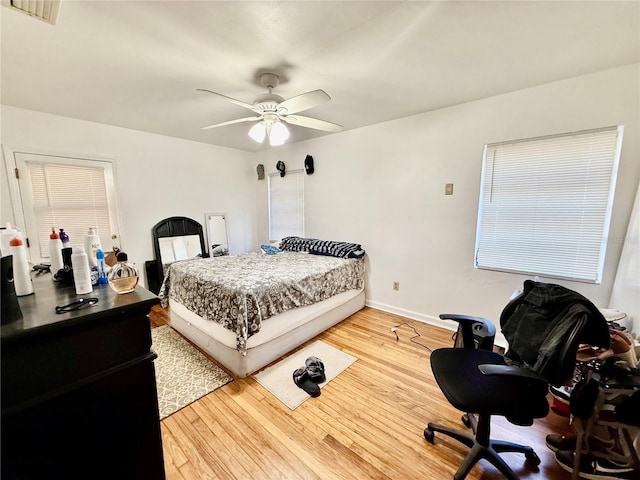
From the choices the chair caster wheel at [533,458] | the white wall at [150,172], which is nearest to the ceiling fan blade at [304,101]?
the chair caster wheel at [533,458]

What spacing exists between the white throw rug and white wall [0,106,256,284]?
2.69 meters

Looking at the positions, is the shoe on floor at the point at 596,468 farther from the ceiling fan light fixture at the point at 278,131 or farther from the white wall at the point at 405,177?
the ceiling fan light fixture at the point at 278,131

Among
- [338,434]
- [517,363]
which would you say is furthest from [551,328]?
[338,434]

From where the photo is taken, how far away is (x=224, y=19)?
1.47 m

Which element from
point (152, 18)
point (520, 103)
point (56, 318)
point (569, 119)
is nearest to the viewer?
point (56, 318)

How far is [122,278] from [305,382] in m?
1.54

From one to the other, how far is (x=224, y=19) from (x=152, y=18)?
1.35 ft

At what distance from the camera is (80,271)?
3.46 ft

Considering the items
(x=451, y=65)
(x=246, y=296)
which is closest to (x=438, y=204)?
(x=451, y=65)

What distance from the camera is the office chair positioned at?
1.14 meters

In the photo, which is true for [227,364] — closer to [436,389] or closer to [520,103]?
[436,389]

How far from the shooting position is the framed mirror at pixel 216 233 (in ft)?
14.3

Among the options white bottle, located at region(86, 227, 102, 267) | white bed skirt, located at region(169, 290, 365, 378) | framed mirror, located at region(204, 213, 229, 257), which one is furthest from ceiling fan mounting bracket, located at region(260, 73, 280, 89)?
framed mirror, located at region(204, 213, 229, 257)

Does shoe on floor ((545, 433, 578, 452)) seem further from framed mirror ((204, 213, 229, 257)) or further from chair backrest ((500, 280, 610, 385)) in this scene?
framed mirror ((204, 213, 229, 257))
